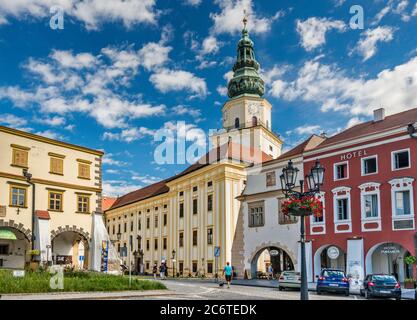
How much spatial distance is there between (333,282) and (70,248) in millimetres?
22715

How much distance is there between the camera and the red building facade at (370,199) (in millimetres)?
30781

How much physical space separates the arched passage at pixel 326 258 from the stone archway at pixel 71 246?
17.7 metres

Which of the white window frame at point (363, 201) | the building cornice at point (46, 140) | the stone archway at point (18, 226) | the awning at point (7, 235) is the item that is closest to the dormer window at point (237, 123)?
the building cornice at point (46, 140)

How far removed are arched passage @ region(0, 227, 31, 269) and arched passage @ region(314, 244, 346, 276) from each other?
21092mm

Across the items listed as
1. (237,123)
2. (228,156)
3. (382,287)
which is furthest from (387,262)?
(237,123)

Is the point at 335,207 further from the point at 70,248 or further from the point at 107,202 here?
the point at 107,202

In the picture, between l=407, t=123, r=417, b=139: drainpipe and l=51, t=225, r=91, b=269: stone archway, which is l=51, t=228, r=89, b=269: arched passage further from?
l=407, t=123, r=417, b=139: drainpipe

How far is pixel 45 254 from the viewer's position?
34.9 meters

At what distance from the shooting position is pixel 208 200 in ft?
173

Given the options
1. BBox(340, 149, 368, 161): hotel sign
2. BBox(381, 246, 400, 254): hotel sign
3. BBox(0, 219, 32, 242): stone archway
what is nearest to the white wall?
BBox(340, 149, 368, 161): hotel sign

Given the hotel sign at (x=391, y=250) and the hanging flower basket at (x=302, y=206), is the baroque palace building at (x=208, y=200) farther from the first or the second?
the hanging flower basket at (x=302, y=206)
